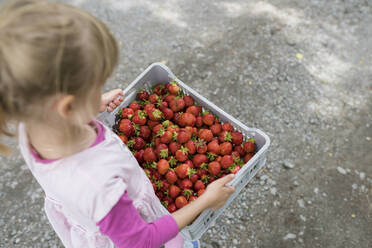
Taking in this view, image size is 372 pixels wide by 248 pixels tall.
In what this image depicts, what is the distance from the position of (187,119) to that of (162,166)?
259mm

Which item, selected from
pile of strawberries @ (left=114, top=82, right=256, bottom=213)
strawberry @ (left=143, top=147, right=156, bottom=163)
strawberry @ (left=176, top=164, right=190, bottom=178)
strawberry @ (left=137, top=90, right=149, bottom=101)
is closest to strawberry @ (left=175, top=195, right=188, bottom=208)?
pile of strawberries @ (left=114, top=82, right=256, bottom=213)

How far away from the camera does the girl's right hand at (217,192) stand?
1.03m

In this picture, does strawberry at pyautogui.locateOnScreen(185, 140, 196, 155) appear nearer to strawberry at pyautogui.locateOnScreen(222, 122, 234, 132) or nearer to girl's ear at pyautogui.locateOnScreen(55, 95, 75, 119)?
strawberry at pyautogui.locateOnScreen(222, 122, 234, 132)

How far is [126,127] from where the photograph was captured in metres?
1.46

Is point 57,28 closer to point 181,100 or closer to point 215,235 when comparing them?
point 181,100

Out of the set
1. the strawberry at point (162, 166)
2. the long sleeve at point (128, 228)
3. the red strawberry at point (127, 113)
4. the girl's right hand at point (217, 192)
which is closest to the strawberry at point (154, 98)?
the red strawberry at point (127, 113)

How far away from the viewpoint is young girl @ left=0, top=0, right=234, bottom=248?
55 centimetres

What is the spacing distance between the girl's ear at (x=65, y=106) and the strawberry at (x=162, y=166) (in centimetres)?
76

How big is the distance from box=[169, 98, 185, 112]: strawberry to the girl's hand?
26cm

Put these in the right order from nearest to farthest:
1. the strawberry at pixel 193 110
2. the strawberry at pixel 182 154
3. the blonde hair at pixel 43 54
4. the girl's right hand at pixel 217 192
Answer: the blonde hair at pixel 43 54
the girl's right hand at pixel 217 192
the strawberry at pixel 182 154
the strawberry at pixel 193 110

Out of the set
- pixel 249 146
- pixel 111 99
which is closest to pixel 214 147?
pixel 249 146

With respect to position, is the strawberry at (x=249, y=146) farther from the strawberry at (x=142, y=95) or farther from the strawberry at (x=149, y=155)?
the strawberry at (x=142, y=95)

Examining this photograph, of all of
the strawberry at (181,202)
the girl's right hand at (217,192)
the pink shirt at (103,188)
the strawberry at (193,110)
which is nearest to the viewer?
the pink shirt at (103,188)

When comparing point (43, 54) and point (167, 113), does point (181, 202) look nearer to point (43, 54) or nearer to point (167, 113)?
point (167, 113)
